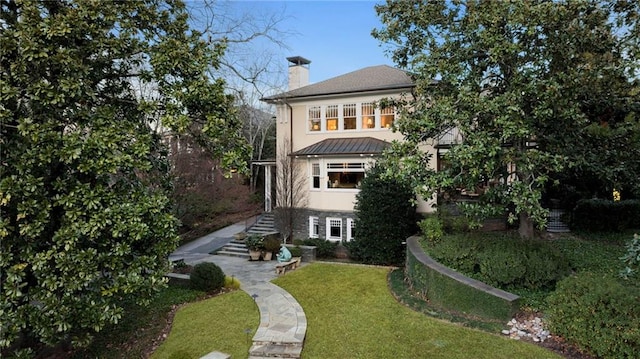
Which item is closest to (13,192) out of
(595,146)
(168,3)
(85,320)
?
(85,320)

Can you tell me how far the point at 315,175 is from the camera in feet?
64.2

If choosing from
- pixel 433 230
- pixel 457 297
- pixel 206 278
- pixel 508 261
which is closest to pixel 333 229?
pixel 433 230

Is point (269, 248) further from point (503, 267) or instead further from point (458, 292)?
point (503, 267)

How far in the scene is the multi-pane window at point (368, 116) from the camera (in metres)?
18.7

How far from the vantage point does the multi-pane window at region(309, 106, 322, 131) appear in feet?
65.3

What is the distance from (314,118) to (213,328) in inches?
526

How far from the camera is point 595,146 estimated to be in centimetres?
1137

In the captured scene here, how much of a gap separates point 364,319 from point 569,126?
8325 millimetres

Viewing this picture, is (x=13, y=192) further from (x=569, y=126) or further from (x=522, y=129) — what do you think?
(x=569, y=126)

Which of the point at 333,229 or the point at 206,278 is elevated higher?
the point at 333,229

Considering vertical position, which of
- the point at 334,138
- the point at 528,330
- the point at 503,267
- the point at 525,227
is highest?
the point at 334,138

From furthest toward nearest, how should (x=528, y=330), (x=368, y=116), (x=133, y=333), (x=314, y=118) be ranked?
(x=314, y=118) → (x=368, y=116) → (x=133, y=333) → (x=528, y=330)

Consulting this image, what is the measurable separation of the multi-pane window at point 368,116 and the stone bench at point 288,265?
7.92 meters

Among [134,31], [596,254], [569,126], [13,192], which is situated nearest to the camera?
[13,192]
